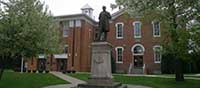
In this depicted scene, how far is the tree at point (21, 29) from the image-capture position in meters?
17.0

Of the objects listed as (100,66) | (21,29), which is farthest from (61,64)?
(100,66)

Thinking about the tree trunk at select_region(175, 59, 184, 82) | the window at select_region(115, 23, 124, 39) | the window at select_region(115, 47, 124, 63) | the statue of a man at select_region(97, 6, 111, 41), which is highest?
the window at select_region(115, 23, 124, 39)

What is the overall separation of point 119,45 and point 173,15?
19.8 meters

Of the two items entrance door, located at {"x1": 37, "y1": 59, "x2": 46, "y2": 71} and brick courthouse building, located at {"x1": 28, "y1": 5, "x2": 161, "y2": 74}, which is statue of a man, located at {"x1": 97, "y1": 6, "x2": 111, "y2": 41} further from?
entrance door, located at {"x1": 37, "y1": 59, "x2": 46, "y2": 71}

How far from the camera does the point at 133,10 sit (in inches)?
941

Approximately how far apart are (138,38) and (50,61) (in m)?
13.8

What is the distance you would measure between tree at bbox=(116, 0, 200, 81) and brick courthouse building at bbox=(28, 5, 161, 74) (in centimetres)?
1517

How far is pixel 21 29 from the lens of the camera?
1709 cm

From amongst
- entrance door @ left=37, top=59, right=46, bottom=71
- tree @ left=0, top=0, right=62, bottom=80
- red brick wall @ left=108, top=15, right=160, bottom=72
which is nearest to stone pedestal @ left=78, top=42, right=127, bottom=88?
tree @ left=0, top=0, right=62, bottom=80

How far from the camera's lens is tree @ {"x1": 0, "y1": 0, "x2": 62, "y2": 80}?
Answer: 55.8 feet

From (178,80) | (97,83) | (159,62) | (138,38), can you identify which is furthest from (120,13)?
(97,83)

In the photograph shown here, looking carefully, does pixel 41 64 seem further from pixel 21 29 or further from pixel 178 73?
pixel 21 29

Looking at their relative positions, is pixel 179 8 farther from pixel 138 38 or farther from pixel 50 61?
pixel 50 61

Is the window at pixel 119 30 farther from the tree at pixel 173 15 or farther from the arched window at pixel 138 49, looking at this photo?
the tree at pixel 173 15
